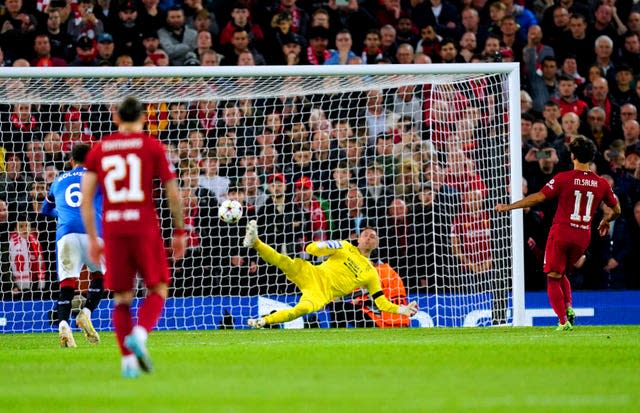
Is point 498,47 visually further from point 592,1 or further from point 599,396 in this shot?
point 599,396

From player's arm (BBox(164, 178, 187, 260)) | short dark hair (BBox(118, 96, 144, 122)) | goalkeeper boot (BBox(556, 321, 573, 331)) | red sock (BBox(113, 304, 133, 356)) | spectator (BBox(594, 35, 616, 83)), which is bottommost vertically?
goalkeeper boot (BBox(556, 321, 573, 331))

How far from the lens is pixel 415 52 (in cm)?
2025

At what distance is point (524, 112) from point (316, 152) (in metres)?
3.50

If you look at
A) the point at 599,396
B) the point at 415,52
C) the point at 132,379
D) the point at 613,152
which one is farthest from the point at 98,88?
the point at 599,396

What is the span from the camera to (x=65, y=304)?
13.0 metres

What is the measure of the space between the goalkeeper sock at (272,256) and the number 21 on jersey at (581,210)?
3340 mm

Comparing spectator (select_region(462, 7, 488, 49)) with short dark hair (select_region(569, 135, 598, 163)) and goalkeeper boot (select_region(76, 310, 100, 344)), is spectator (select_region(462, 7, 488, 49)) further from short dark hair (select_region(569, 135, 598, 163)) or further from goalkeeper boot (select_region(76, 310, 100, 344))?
goalkeeper boot (select_region(76, 310, 100, 344))

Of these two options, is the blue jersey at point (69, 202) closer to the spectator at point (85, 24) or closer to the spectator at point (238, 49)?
the spectator at point (238, 49)

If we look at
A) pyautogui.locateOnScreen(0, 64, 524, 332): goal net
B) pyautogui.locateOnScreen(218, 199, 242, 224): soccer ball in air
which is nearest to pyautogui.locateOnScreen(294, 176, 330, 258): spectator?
pyautogui.locateOnScreen(0, 64, 524, 332): goal net

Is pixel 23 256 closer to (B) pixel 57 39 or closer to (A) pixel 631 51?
(B) pixel 57 39

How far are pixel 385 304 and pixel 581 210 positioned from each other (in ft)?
8.26

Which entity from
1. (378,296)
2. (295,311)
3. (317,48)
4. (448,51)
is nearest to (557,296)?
(378,296)

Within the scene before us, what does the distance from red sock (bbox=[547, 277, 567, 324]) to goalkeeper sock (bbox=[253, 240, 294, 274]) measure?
9.92 feet

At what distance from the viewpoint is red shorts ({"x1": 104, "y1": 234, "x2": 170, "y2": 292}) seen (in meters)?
8.68
